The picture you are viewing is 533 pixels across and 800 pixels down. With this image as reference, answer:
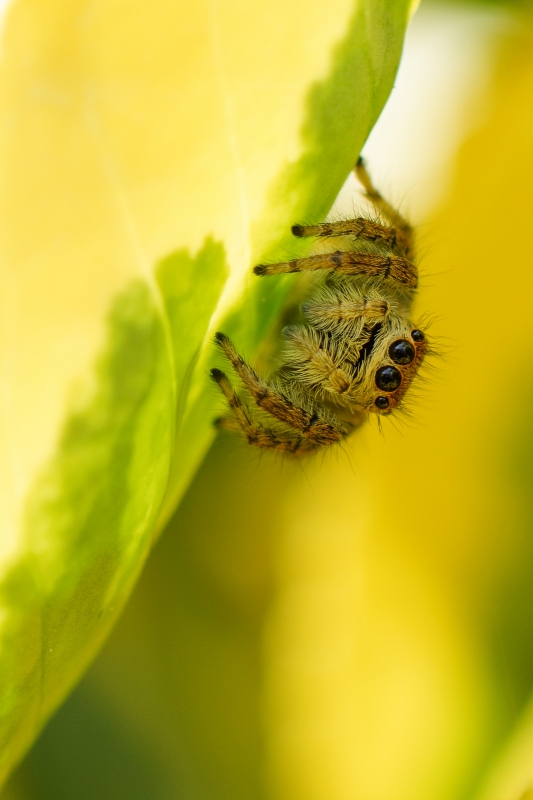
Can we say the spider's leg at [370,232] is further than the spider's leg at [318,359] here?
No

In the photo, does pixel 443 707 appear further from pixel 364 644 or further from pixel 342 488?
pixel 342 488

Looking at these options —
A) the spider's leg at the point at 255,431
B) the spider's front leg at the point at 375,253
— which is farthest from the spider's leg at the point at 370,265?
the spider's leg at the point at 255,431

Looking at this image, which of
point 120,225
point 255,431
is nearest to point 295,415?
point 255,431

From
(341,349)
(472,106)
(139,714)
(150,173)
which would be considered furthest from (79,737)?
(472,106)

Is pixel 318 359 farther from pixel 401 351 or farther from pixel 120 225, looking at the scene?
pixel 120 225

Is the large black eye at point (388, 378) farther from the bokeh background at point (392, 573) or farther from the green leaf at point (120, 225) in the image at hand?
the green leaf at point (120, 225)
